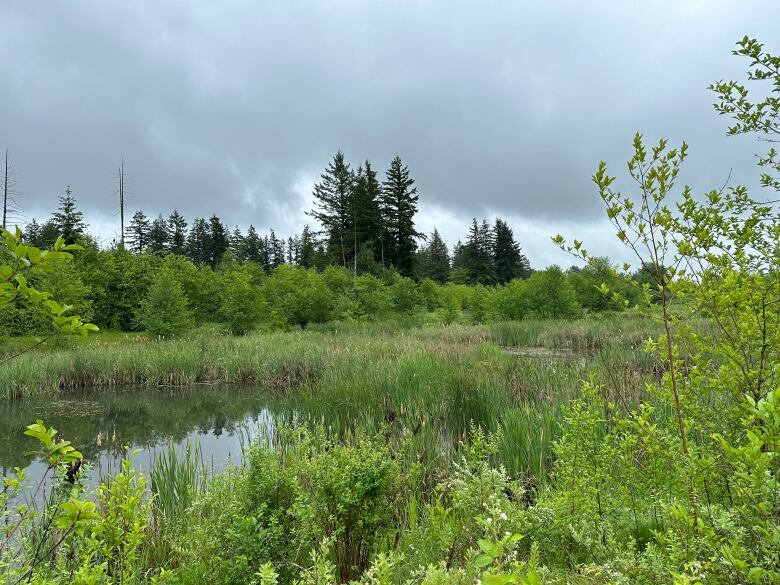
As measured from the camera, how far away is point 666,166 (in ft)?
6.62

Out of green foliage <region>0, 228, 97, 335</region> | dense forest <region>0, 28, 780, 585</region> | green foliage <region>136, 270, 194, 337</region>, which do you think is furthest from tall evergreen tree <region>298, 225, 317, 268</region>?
green foliage <region>0, 228, 97, 335</region>

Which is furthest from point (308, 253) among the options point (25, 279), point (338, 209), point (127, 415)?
point (25, 279)

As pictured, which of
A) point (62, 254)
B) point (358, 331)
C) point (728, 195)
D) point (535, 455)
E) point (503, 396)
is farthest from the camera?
point (358, 331)

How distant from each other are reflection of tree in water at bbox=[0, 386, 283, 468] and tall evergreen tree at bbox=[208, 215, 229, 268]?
5314 centimetres

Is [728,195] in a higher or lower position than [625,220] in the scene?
higher

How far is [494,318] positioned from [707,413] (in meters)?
24.3

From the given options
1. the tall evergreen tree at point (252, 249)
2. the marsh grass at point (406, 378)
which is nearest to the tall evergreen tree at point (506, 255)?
the tall evergreen tree at point (252, 249)

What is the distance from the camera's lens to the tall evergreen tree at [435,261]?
59.8 metres

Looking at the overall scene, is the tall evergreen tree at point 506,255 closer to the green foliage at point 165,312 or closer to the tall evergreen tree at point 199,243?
the tall evergreen tree at point 199,243

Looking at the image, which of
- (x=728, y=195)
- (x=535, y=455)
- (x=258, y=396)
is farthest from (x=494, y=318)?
(x=728, y=195)

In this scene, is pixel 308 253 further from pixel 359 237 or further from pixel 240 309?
pixel 240 309

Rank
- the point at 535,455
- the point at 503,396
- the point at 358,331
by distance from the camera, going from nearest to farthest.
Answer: the point at 535,455, the point at 503,396, the point at 358,331

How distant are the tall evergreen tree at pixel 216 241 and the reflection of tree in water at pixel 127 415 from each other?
53.1 metres

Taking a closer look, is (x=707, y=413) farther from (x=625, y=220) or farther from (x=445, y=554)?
(x=445, y=554)
